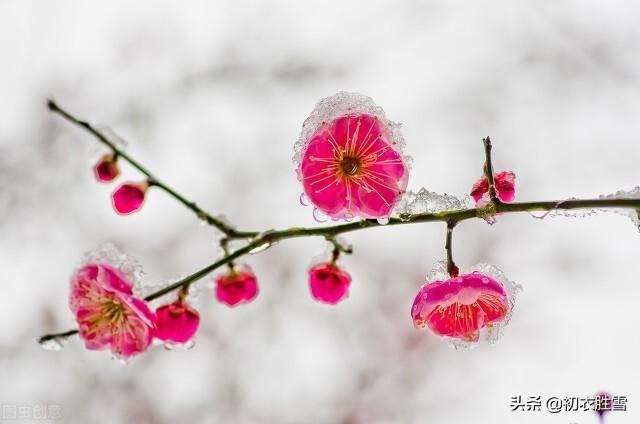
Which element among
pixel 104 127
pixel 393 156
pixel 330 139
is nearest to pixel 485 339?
pixel 393 156

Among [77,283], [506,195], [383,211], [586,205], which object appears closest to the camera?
[586,205]

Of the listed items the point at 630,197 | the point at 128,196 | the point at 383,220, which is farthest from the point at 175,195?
the point at 630,197

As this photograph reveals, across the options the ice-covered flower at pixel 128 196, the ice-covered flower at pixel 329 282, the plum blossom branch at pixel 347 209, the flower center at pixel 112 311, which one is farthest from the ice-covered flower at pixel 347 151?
the flower center at pixel 112 311

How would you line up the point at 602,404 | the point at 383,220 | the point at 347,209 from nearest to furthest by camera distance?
the point at 602,404 < the point at 383,220 < the point at 347,209

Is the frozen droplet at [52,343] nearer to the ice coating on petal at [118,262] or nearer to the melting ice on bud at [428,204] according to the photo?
the ice coating on petal at [118,262]

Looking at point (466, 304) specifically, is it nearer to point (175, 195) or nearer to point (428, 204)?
point (428, 204)

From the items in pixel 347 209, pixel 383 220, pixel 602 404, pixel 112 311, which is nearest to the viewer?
pixel 602 404

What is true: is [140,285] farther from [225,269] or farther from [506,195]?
[506,195]
